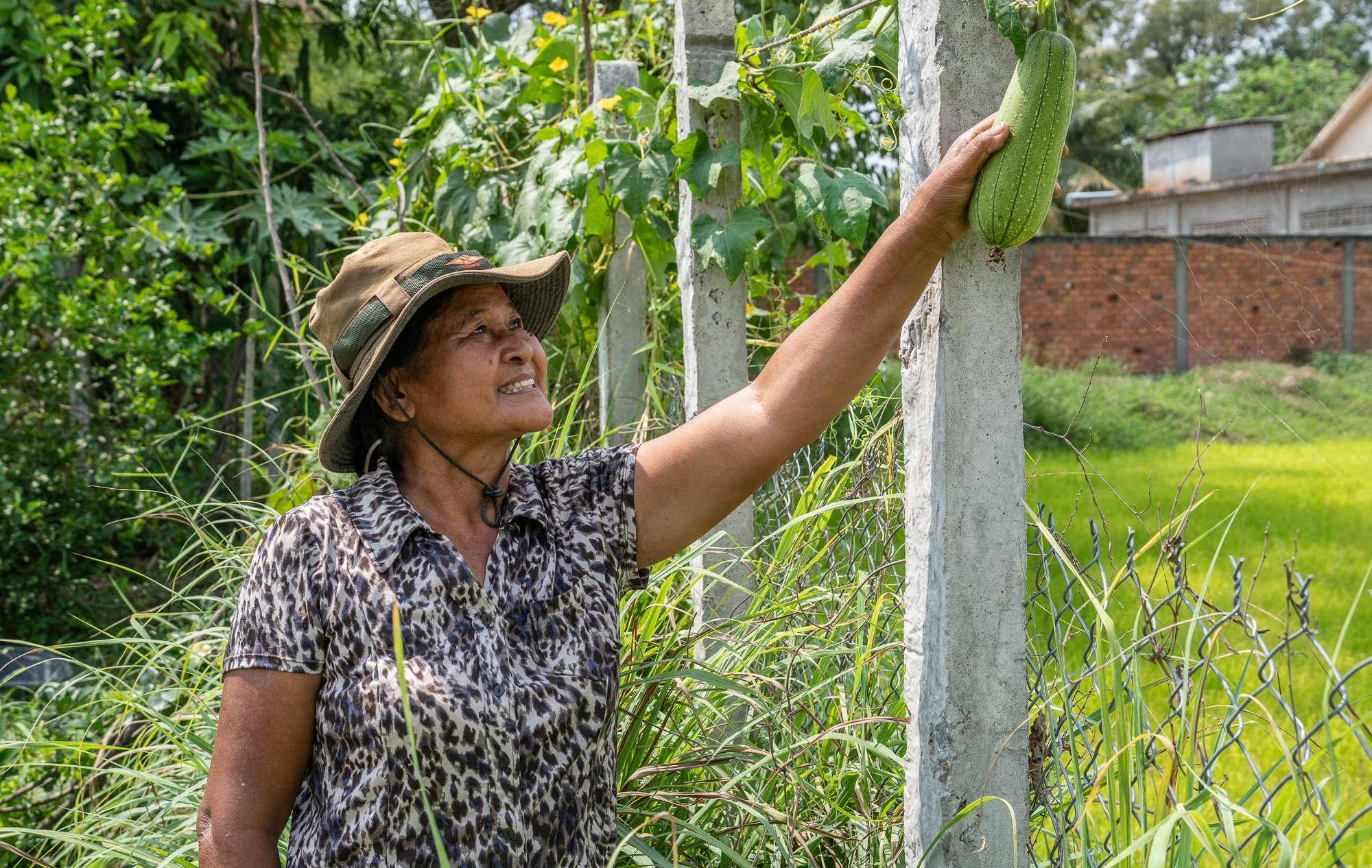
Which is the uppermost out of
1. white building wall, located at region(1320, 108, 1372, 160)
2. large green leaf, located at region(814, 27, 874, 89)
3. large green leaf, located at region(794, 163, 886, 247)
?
white building wall, located at region(1320, 108, 1372, 160)

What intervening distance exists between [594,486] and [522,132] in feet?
8.94

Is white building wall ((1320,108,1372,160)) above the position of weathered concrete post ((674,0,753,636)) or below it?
above

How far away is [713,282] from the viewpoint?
9.40 feet

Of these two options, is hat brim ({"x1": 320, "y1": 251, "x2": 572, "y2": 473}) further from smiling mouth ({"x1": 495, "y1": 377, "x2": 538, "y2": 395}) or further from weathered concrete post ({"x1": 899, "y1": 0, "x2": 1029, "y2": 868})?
weathered concrete post ({"x1": 899, "y1": 0, "x2": 1029, "y2": 868})

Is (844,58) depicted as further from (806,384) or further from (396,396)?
(396,396)

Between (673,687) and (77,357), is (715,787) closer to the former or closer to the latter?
(673,687)

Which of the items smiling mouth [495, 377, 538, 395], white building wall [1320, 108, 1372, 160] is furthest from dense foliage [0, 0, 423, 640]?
white building wall [1320, 108, 1372, 160]

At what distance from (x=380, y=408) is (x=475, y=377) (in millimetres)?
232

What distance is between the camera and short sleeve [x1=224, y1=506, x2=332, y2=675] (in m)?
1.65

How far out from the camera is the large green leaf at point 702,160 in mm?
2750

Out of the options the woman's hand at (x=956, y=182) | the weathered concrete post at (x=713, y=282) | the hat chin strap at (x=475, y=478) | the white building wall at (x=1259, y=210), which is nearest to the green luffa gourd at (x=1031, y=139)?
the woman's hand at (x=956, y=182)

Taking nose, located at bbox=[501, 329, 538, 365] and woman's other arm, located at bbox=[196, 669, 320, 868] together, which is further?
nose, located at bbox=[501, 329, 538, 365]

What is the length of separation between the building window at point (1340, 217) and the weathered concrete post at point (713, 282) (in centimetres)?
1066

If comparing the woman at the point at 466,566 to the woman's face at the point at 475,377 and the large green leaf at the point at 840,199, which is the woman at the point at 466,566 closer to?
the woman's face at the point at 475,377
